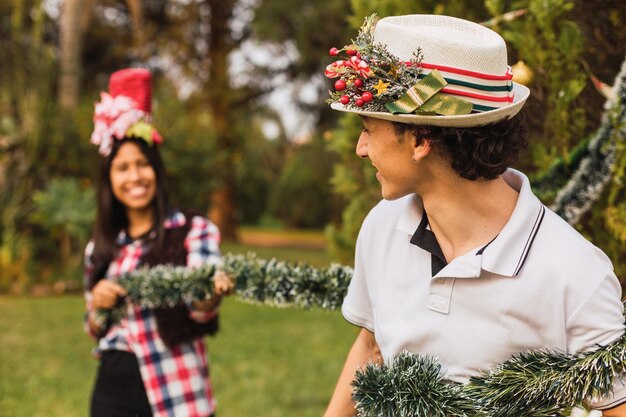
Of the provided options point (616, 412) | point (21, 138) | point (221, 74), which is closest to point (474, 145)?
→ point (616, 412)

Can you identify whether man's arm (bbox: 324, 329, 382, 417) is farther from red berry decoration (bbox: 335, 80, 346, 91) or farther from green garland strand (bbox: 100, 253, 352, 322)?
red berry decoration (bbox: 335, 80, 346, 91)

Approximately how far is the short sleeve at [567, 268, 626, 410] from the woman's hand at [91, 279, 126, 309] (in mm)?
1940

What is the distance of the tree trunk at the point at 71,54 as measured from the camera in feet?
41.2

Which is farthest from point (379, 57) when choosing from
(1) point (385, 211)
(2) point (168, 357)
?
(2) point (168, 357)

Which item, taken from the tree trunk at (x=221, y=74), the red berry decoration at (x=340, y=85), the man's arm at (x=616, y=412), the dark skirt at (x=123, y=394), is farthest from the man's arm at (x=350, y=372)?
the tree trunk at (x=221, y=74)

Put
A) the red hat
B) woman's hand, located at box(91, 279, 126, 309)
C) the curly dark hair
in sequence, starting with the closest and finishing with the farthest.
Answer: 1. the curly dark hair
2. woman's hand, located at box(91, 279, 126, 309)
3. the red hat

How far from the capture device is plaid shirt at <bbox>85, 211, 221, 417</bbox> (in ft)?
10.1

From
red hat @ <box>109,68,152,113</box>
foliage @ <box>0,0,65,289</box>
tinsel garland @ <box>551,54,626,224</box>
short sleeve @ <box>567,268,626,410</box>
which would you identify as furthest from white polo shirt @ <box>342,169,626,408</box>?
foliage @ <box>0,0,65,289</box>

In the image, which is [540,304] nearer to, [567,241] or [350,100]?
[567,241]

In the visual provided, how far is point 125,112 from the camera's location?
3.40m

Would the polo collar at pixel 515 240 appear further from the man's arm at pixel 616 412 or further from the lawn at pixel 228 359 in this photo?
the lawn at pixel 228 359

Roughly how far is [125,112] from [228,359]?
15.5 ft

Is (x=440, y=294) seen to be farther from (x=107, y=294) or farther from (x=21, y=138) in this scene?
(x=21, y=138)

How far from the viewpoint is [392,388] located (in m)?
1.85
